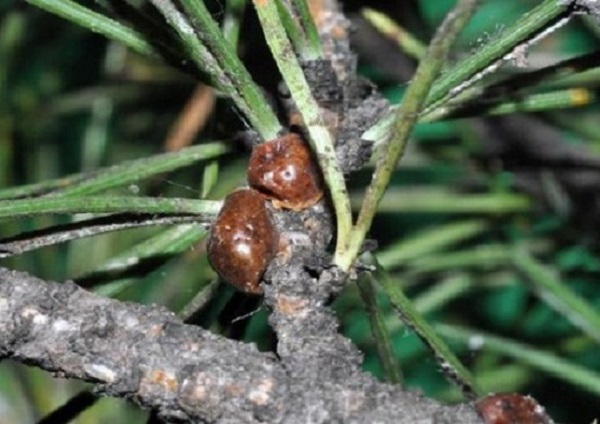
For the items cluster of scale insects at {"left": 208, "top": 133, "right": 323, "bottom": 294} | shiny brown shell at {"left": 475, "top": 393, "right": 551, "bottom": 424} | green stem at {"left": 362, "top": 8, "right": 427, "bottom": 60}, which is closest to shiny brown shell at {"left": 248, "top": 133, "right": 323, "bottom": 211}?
cluster of scale insects at {"left": 208, "top": 133, "right": 323, "bottom": 294}

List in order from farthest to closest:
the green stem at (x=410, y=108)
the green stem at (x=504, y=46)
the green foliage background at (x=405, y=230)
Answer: the green foliage background at (x=405, y=230) < the green stem at (x=504, y=46) < the green stem at (x=410, y=108)

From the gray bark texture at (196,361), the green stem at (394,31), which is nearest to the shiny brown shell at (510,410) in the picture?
the gray bark texture at (196,361)

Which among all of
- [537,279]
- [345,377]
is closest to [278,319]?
[345,377]

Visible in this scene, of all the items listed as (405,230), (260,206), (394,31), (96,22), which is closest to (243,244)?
(260,206)

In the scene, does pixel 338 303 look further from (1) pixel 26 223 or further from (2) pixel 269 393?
(2) pixel 269 393

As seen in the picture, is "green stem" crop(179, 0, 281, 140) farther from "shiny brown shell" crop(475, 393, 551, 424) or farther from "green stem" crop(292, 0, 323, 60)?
"shiny brown shell" crop(475, 393, 551, 424)

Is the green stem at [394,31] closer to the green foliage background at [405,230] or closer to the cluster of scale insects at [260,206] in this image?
the green foliage background at [405,230]
